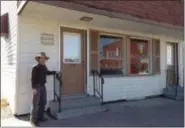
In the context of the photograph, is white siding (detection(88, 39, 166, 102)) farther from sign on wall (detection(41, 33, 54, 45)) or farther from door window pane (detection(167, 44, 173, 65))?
sign on wall (detection(41, 33, 54, 45))

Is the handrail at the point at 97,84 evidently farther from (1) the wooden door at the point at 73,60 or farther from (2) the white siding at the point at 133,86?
(1) the wooden door at the point at 73,60

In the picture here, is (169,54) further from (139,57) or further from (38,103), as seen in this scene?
(38,103)

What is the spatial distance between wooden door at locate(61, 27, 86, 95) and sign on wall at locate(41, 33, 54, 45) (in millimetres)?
427

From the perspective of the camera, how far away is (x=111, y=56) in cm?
910

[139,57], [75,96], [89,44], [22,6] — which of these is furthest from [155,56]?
[22,6]

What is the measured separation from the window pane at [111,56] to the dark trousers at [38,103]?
2.95m

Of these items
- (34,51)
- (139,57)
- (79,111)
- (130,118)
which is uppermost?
(34,51)

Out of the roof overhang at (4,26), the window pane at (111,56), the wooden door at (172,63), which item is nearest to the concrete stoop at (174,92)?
the wooden door at (172,63)

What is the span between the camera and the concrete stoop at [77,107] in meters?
6.69

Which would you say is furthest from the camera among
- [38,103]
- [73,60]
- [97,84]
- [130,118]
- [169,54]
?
[169,54]

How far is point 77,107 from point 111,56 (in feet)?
9.28

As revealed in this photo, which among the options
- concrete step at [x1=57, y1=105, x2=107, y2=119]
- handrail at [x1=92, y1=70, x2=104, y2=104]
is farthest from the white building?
concrete step at [x1=57, y1=105, x2=107, y2=119]

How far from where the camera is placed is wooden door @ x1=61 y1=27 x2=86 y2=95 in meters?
7.80

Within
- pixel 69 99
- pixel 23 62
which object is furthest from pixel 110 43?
pixel 23 62
